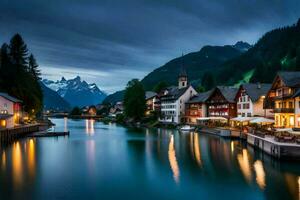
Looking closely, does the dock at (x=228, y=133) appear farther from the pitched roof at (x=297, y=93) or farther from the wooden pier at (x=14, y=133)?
the wooden pier at (x=14, y=133)

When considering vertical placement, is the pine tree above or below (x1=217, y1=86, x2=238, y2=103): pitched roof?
above

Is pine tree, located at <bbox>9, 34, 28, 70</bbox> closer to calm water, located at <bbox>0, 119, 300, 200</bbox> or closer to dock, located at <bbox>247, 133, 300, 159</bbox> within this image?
calm water, located at <bbox>0, 119, 300, 200</bbox>

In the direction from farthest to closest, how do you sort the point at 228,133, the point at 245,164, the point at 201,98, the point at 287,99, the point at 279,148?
the point at 201,98 → the point at 228,133 → the point at 287,99 → the point at 279,148 → the point at 245,164

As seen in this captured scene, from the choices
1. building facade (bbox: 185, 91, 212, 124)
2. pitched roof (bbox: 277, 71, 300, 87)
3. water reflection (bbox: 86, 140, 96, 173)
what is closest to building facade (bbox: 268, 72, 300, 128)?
pitched roof (bbox: 277, 71, 300, 87)

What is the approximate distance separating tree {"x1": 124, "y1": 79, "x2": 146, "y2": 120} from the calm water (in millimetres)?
84658

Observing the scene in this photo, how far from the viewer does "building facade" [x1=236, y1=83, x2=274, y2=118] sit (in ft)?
297

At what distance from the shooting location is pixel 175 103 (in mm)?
138625

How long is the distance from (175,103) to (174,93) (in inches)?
351

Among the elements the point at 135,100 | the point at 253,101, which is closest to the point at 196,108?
the point at 135,100

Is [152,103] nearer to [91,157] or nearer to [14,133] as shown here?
[14,133]

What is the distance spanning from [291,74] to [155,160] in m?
33.4

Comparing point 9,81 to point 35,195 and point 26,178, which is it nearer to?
point 26,178

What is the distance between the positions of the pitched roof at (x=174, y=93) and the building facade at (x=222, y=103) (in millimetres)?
17687

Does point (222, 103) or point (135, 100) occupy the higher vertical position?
point (135, 100)
